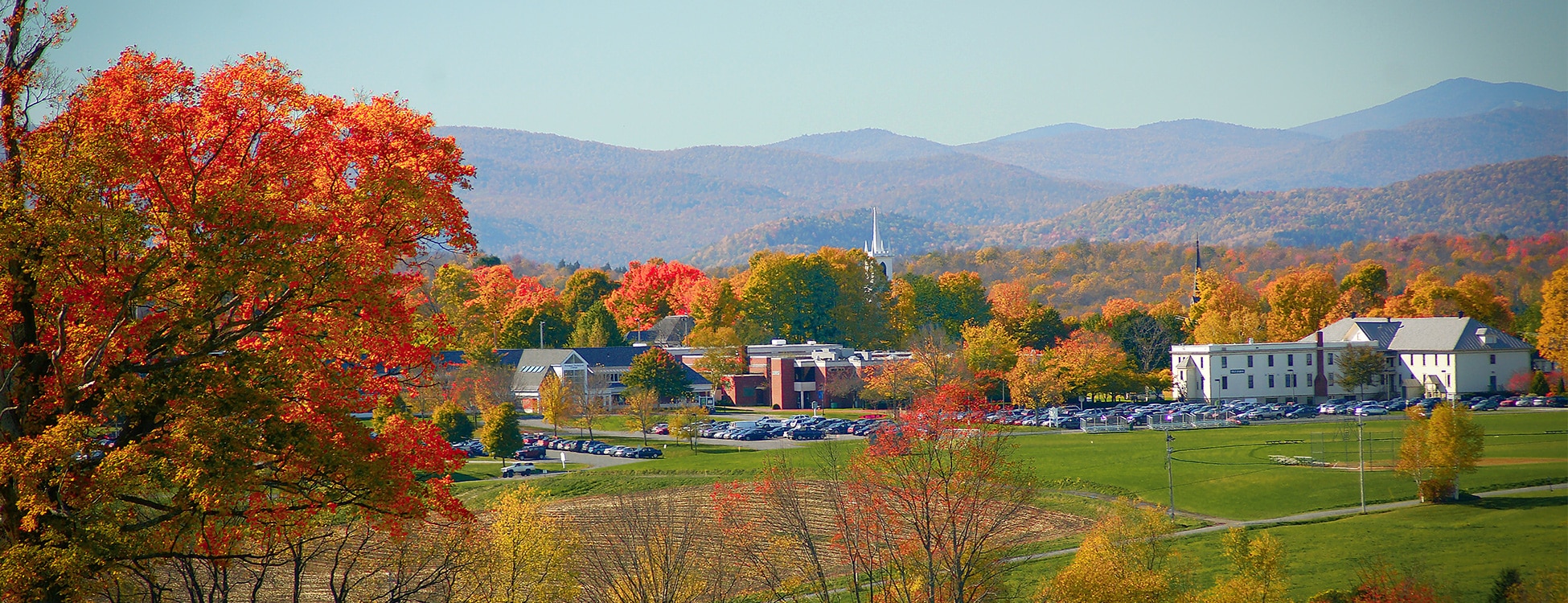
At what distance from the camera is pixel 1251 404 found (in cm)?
7206

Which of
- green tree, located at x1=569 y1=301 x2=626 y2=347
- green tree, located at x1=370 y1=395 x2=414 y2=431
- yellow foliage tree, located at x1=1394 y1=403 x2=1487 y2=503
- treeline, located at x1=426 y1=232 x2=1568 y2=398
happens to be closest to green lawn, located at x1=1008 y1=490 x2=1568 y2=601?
yellow foliage tree, located at x1=1394 y1=403 x2=1487 y2=503

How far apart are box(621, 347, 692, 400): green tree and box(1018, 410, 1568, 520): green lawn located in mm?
21945

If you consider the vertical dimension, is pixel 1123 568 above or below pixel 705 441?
below

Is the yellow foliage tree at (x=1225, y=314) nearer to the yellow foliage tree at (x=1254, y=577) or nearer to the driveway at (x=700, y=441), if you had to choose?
the driveway at (x=700, y=441)

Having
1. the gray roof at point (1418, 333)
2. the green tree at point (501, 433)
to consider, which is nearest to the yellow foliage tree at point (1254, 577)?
the green tree at point (501, 433)

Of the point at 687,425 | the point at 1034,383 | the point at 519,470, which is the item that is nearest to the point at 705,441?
the point at 687,425

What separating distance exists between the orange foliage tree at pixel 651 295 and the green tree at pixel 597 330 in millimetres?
13742

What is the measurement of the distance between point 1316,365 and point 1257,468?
34.8 meters

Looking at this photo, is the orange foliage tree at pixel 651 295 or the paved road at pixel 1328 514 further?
the orange foliage tree at pixel 651 295

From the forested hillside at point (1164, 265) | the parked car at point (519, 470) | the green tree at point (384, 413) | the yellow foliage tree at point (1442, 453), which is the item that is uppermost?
the forested hillside at point (1164, 265)

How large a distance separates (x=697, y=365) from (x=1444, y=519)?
5318 cm

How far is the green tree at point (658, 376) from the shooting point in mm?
71188

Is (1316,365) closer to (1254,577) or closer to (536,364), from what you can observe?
(536,364)

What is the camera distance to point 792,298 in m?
94.8
